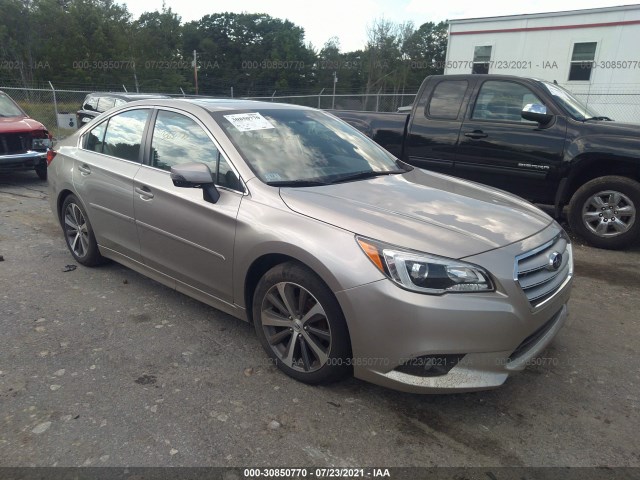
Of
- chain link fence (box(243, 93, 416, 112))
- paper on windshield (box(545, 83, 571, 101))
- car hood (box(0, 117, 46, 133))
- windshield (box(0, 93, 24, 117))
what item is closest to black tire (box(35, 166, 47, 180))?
car hood (box(0, 117, 46, 133))

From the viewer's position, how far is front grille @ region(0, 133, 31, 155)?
854 cm

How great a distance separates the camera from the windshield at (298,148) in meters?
3.25

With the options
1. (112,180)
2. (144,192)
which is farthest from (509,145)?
(112,180)

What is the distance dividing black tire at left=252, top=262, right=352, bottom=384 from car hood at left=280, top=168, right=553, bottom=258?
38cm

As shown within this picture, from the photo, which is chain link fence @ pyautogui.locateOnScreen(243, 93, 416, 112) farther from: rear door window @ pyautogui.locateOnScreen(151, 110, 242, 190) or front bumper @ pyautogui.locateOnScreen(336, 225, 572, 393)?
front bumper @ pyautogui.locateOnScreen(336, 225, 572, 393)

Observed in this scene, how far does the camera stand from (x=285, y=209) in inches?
113

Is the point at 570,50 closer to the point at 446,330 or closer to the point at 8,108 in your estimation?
the point at 8,108

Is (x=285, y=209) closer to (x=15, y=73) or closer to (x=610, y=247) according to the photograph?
(x=610, y=247)

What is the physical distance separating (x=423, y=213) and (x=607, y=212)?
3.92 metres

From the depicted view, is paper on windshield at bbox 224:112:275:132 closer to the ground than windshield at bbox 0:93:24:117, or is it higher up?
higher up

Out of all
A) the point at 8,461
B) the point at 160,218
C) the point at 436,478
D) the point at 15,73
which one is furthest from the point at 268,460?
the point at 15,73

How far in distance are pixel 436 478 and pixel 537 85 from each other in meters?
5.25

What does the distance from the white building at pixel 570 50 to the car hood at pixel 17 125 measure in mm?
16425

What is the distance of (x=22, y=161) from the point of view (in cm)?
874
